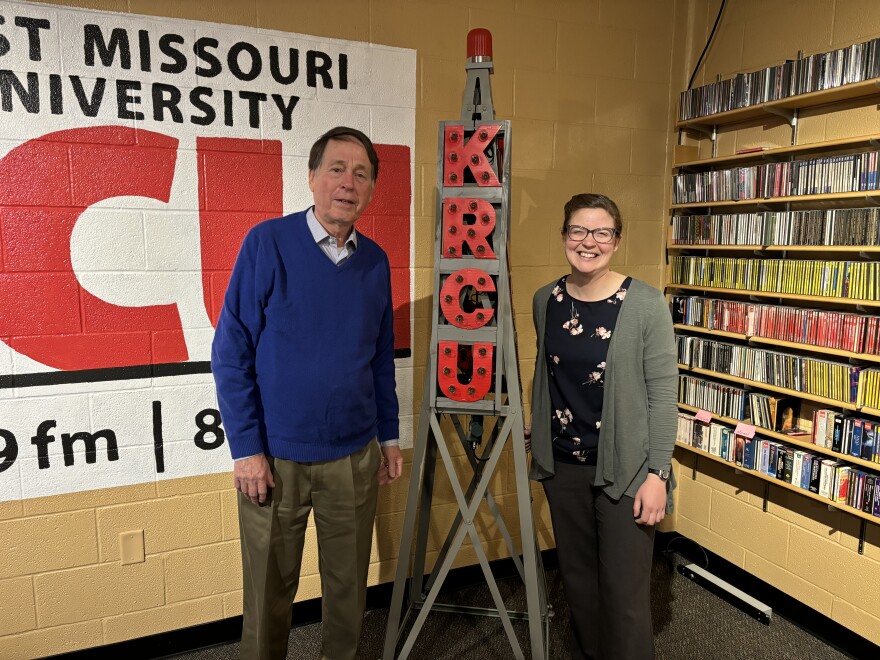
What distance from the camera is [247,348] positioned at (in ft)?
5.85

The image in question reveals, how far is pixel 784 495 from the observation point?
2.64 metres

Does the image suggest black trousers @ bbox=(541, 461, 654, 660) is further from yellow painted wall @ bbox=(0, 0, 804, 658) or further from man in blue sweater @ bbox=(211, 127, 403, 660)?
yellow painted wall @ bbox=(0, 0, 804, 658)

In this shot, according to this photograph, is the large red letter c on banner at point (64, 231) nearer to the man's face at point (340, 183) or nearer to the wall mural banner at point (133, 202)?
the wall mural banner at point (133, 202)

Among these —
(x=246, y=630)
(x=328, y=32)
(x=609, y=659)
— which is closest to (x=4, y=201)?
(x=328, y=32)

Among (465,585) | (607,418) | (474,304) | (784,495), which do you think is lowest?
(465,585)

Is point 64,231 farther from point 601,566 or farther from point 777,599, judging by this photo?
point 777,599

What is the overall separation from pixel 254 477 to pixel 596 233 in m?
1.24

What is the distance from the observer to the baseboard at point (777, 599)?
2.37 m

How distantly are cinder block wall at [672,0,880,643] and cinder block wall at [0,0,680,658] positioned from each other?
26cm

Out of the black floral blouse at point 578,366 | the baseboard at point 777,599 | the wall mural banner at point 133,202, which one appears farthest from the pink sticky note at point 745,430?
the wall mural banner at point 133,202

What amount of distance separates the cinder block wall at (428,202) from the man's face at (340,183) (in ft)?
2.40

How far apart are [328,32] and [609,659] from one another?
2.39 metres

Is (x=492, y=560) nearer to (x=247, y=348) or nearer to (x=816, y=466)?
(x=816, y=466)

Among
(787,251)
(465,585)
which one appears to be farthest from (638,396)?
(465,585)
